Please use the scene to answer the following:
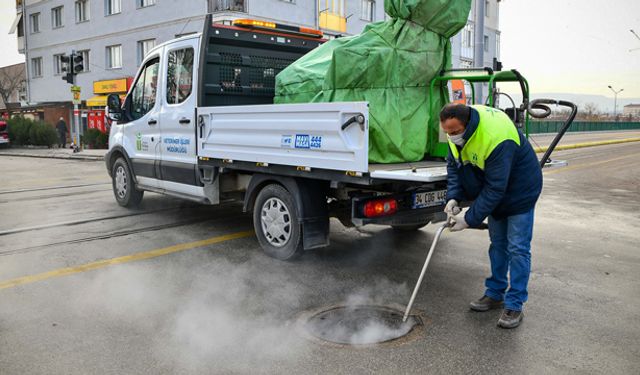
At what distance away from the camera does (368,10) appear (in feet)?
97.8

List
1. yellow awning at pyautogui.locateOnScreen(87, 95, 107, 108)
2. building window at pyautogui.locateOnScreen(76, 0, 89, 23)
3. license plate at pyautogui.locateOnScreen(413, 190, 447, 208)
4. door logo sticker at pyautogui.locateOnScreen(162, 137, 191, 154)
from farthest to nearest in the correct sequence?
building window at pyautogui.locateOnScreen(76, 0, 89, 23)
yellow awning at pyautogui.locateOnScreen(87, 95, 107, 108)
door logo sticker at pyautogui.locateOnScreen(162, 137, 191, 154)
license plate at pyautogui.locateOnScreen(413, 190, 447, 208)

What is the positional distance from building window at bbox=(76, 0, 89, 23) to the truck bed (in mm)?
29519

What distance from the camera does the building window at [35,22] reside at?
35938 mm

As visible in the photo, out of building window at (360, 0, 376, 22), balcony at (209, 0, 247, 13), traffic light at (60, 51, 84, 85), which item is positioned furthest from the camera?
building window at (360, 0, 376, 22)

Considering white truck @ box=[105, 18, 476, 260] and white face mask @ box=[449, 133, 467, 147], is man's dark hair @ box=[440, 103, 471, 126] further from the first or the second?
white truck @ box=[105, 18, 476, 260]

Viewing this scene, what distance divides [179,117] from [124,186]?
7.59ft

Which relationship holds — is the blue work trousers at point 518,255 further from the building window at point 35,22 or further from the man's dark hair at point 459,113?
the building window at point 35,22

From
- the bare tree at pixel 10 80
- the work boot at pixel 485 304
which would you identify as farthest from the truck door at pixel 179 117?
the bare tree at pixel 10 80

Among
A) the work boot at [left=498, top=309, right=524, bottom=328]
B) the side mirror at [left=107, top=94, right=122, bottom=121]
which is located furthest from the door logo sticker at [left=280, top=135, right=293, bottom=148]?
the side mirror at [left=107, top=94, right=122, bottom=121]

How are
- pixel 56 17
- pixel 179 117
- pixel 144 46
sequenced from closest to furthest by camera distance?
1. pixel 179 117
2. pixel 144 46
3. pixel 56 17

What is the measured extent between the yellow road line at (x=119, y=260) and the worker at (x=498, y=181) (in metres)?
3.26

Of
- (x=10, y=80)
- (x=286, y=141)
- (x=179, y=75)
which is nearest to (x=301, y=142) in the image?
(x=286, y=141)

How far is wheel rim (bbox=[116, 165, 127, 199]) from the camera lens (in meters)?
8.58

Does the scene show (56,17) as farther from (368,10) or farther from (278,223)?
(278,223)
